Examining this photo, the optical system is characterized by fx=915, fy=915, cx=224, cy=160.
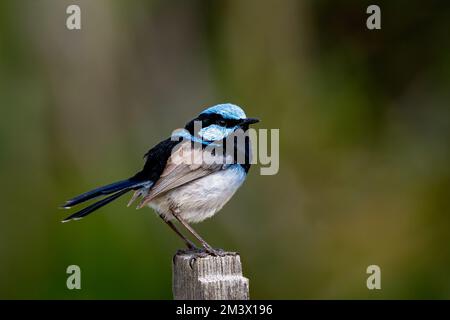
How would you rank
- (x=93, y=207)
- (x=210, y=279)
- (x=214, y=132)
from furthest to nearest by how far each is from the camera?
(x=214, y=132) → (x=93, y=207) → (x=210, y=279)

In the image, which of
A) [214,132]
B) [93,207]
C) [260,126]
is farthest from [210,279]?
[260,126]

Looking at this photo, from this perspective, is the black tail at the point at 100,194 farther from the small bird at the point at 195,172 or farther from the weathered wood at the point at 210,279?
the weathered wood at the point at 210,279

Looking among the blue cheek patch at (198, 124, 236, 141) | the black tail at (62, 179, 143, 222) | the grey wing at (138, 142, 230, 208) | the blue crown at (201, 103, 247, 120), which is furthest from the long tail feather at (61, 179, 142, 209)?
the blue crown at (201, 103, 247, 120)

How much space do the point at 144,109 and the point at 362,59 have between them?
2144 mm

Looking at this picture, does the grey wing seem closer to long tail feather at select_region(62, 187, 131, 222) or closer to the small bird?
the small bird

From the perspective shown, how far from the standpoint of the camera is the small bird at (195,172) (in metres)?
5.19

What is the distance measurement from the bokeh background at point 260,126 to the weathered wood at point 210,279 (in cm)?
306

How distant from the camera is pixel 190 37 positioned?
8430 mm

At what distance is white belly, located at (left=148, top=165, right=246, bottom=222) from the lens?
5.23m

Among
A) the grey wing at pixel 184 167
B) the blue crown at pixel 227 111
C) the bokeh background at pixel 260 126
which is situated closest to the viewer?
the grey wing at pixel 184 167

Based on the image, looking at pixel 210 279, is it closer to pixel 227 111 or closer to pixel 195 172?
pixel 195 172

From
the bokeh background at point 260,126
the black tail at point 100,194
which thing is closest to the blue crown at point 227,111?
the black tail at point 100,194

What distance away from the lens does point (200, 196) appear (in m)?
5.23

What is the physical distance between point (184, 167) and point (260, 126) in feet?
8.84
